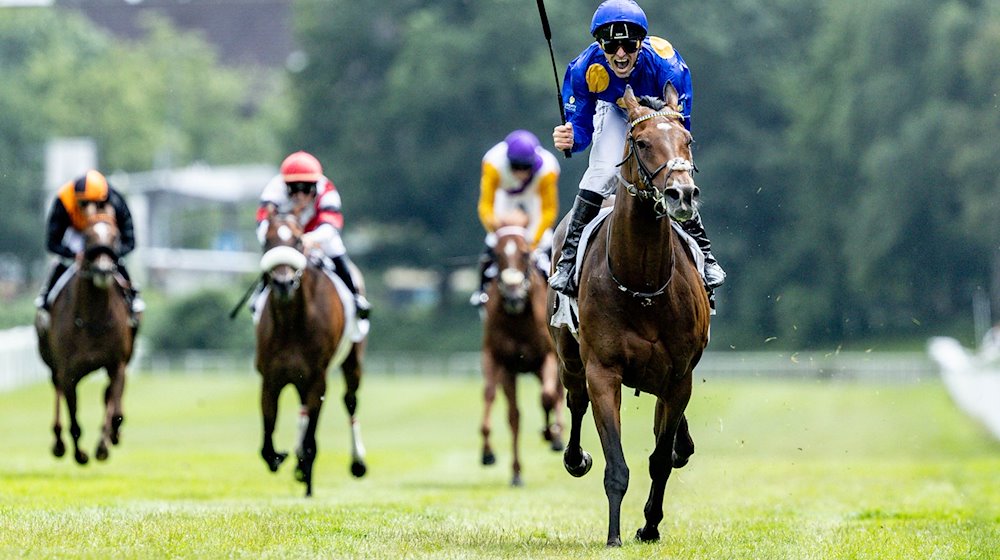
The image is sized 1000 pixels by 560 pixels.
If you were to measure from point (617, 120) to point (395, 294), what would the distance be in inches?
2528

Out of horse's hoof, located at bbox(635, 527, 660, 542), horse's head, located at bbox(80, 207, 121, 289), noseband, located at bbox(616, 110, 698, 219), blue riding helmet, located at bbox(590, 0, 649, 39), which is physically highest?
blue riding helmet, located at bbox(590, 0, 649, 39)

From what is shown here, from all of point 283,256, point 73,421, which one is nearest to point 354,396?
point 73,421

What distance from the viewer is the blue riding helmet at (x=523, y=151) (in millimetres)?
15633

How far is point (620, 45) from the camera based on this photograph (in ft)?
31.8

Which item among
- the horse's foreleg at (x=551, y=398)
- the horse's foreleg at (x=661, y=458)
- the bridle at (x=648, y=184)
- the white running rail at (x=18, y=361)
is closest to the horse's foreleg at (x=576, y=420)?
the horse's foreleg at (x=661, y=458)

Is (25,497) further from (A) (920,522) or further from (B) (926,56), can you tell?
(B) (926,56)

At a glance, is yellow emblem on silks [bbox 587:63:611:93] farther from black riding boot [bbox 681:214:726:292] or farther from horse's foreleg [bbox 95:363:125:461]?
horse's foreleg [bbox 95:363:125:461]

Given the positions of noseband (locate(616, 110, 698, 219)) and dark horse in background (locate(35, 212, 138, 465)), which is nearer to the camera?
noseband (locate(616, 110, 698, 219))

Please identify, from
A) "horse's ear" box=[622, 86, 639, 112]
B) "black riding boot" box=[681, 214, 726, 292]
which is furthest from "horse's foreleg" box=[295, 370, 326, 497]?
"horse's ear" box=[622, 86, 639, 112]

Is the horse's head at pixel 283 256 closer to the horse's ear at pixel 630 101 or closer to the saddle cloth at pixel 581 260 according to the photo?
the saddle cloth at pixel 581 260

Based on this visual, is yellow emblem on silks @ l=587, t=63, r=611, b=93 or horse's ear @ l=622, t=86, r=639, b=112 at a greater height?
yellow emblem on silks @ l=587, t=63, r=611, b=93

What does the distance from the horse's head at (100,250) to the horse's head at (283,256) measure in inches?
89.1

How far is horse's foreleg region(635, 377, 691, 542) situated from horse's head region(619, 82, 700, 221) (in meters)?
1.18

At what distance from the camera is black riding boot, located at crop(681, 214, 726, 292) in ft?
32.7
